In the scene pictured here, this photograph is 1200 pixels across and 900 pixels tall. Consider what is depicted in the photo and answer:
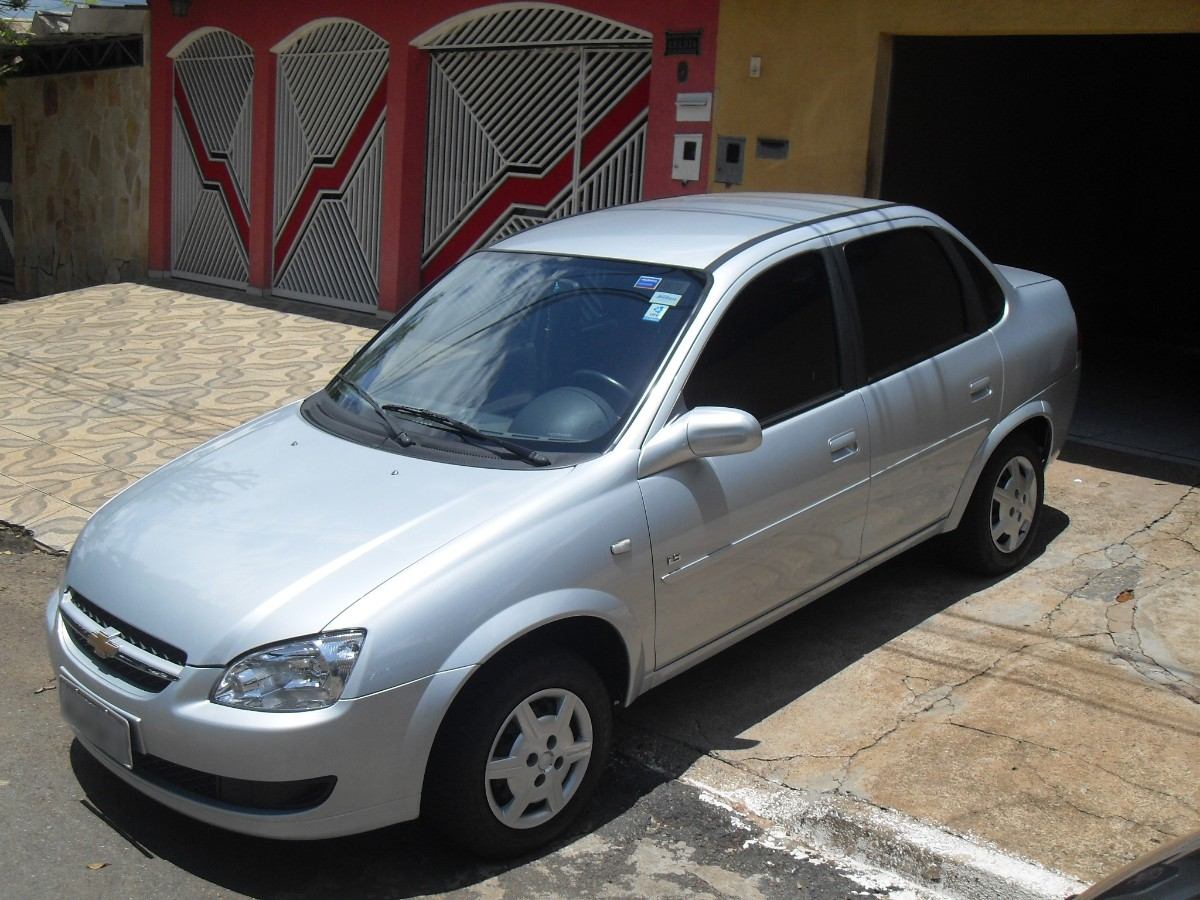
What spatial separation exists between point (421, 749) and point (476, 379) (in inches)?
59.6

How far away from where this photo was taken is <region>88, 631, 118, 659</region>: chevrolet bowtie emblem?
3.75 metres

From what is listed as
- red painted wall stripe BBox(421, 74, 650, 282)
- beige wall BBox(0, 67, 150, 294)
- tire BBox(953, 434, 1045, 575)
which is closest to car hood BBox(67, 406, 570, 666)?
tire BBox(953, 434, 1045, 575)

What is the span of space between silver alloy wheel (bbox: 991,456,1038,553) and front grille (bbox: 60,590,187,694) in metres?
3.58

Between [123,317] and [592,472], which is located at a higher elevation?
[592,472]

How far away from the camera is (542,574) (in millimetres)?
3758

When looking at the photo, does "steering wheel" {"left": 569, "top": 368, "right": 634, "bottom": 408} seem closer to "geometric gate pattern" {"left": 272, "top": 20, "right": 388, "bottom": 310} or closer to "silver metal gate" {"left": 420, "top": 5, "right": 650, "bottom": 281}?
"silver metal gate" {"left": 420, "top": 5, "right": 650, "bottom": 281}

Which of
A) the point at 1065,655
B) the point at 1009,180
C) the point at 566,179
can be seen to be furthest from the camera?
the point at 1009,180

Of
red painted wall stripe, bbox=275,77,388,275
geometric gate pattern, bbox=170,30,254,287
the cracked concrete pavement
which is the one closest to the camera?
the cracked concrete pavement

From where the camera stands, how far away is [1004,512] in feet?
19.0

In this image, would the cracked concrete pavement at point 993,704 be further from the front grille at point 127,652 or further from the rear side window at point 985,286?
the front grille at point 127,652

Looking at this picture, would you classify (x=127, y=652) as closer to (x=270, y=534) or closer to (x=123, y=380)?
(x=270, y=534)

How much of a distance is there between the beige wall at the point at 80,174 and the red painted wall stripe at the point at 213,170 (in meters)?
0.58

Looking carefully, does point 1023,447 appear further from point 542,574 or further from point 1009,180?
point 1009,180

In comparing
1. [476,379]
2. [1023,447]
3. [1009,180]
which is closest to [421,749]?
[476,379]
